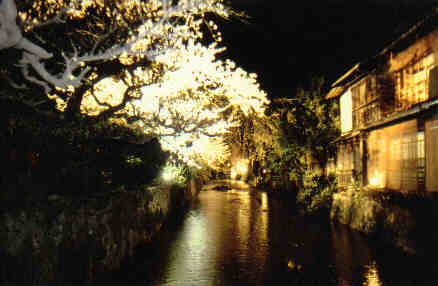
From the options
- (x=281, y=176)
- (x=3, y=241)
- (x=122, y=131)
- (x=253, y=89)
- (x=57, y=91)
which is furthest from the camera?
(x=281, y=176)

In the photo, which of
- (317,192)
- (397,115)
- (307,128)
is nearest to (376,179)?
(317,192)

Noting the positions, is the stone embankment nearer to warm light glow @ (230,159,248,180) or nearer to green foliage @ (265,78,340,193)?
green foliage @ (265,78,340,193)

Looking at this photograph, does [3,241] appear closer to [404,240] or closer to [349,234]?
[404,240]

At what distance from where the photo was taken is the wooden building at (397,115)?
14.7 metres

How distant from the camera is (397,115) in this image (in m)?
16.0

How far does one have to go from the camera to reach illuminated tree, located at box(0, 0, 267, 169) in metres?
8.98

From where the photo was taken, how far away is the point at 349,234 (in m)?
15.1

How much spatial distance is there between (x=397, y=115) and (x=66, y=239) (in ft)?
48.5

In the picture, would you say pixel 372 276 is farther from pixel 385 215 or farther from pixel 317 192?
pixel 317 192

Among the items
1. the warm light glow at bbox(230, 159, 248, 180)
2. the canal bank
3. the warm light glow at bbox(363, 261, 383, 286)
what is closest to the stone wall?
the warm light glow at bbox(363, 261, 383, 286)

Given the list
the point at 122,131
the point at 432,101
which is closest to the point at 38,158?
the point at 122,131

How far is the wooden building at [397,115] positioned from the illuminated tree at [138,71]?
723cm

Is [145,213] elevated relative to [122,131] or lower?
lower

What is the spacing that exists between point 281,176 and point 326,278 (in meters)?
22.1
